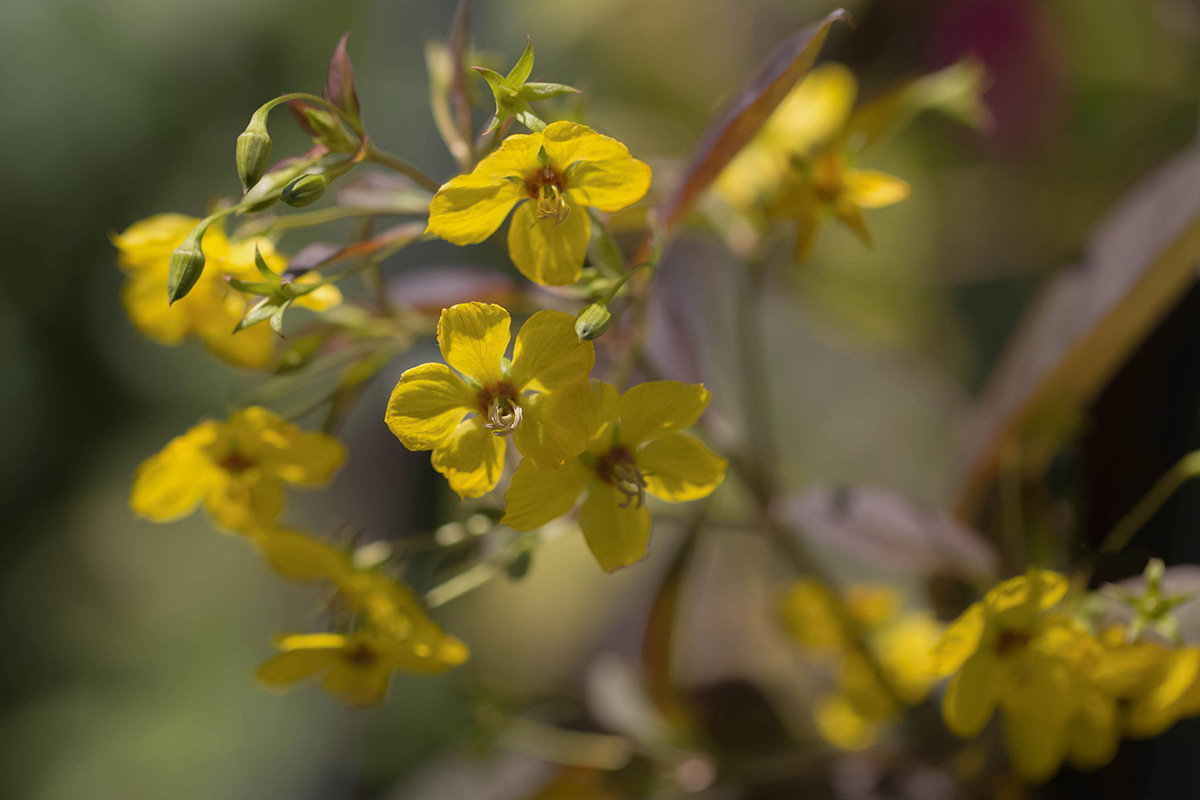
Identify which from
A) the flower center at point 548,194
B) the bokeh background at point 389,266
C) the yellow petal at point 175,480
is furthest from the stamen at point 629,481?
the bokeh background at point 389,266

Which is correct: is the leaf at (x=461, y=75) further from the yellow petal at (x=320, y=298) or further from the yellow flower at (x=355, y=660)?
the yellow flower at (x=355, y=660)

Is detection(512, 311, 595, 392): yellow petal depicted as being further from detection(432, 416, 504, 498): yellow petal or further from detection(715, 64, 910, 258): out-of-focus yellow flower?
detection(715, 64, 910, 258): out-of-focus yellow flower

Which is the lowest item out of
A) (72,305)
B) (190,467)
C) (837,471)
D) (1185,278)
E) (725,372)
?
(72,305)

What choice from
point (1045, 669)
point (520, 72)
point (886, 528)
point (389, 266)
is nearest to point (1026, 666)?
point (1045, 669)

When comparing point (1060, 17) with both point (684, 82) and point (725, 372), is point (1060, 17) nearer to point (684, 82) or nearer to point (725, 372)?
point (684, 82)

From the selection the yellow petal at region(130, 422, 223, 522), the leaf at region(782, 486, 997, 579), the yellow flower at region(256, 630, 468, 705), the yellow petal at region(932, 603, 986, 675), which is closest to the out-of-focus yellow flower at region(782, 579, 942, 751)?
the leaf at region(782, 486, 997, 579)

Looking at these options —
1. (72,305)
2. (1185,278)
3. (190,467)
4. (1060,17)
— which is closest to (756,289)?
(1185,278)
